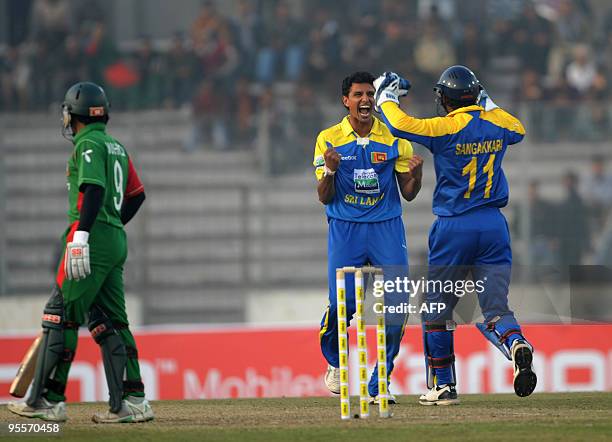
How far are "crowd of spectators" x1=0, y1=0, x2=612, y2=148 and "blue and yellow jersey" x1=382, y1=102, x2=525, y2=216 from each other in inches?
353

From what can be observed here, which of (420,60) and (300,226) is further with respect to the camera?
(420,60)

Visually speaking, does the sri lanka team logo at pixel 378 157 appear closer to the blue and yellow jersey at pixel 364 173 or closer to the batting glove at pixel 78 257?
the blue and yellow jersey at pixel 364 173

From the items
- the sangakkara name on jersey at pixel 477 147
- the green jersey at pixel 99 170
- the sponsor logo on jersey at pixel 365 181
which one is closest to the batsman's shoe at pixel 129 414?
the green jersey at pixel 99 170

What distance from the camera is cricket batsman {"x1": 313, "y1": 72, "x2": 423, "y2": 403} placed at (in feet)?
26.1

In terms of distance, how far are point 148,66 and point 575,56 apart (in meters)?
6.18

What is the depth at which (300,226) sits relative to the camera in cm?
1515

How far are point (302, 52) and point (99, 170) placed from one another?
1113 centimetres

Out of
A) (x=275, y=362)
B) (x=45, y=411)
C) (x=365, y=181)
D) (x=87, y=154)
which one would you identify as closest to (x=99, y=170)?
(x=87, y=154)

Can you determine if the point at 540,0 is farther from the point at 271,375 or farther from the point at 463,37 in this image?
the point at 271,375

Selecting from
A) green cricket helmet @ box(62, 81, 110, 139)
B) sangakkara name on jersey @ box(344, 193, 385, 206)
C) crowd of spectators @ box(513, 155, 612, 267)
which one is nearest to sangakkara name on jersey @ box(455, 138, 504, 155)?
sangakkara name on jersey @ box(344, 193, 385, 206)

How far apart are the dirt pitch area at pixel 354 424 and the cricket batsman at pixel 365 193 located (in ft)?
2.36

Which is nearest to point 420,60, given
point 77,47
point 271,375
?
point 77,47

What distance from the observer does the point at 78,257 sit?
259 inches

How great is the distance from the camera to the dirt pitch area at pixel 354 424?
6348 mm
